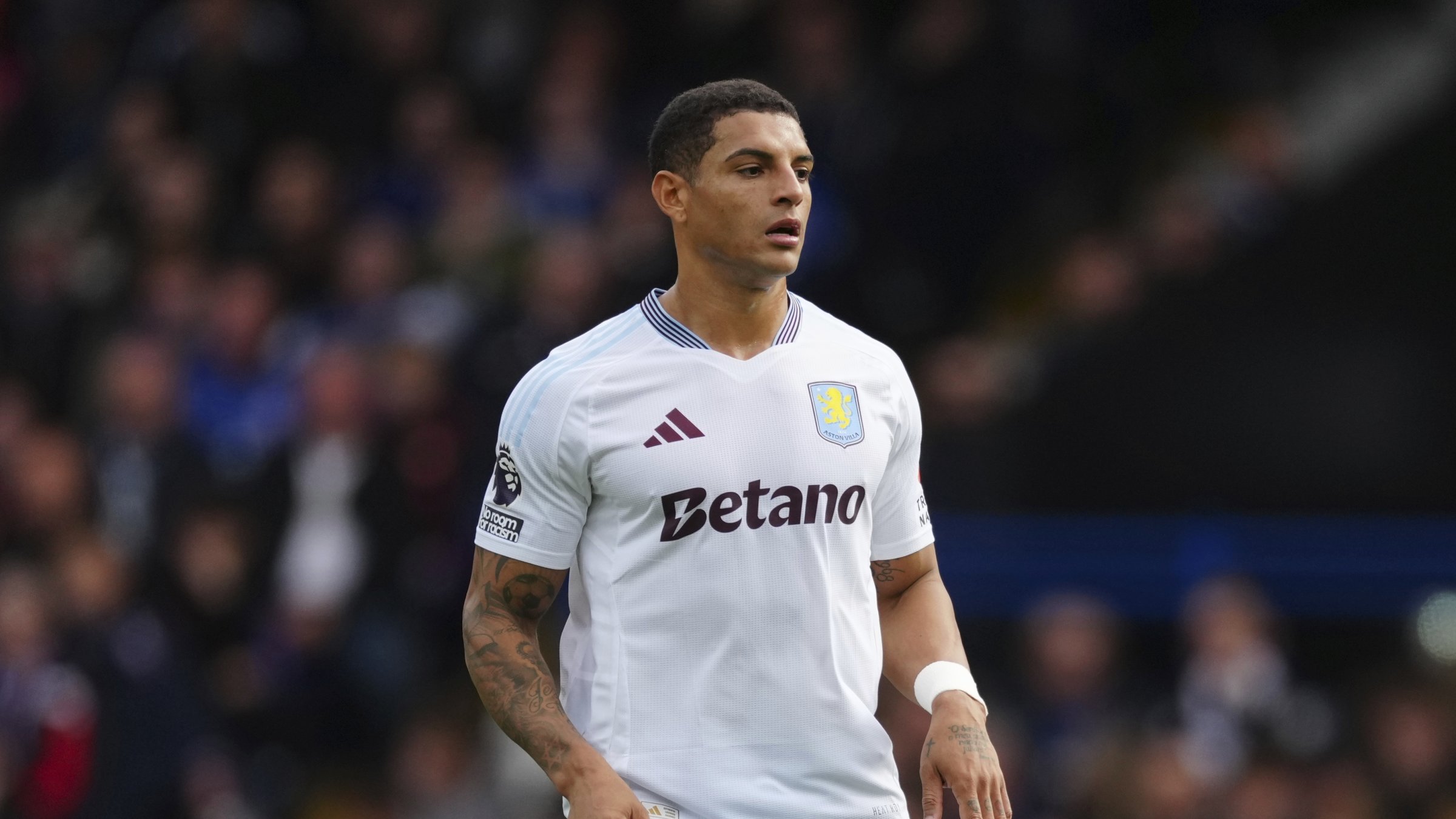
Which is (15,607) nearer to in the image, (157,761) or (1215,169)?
(157,761)

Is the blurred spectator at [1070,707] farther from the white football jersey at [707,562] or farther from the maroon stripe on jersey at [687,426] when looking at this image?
the maroon stripe on jersey at [687,426]

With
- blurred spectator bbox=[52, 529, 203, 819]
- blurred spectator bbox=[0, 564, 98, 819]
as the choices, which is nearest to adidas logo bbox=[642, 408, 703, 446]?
blurred spectator bbox=[52, 529, 203, 819]

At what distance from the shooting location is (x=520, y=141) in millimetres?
11109

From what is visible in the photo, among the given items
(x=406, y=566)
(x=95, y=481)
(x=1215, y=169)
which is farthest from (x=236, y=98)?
(x=1215, y=169)

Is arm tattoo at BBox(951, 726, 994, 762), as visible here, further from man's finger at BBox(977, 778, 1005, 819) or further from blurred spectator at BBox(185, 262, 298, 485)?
blurred spectator at BBox(185, 262, 298, 485)

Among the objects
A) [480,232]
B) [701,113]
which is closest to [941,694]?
[701,113]

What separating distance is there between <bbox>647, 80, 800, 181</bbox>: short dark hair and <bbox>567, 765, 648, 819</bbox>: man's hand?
1384 millimetres

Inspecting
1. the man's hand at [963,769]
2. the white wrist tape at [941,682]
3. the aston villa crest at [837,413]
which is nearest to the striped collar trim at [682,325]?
the aston villa crest at [837,413]

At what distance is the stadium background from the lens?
866 centimetres

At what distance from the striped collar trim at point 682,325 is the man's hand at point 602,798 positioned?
1.01 metres

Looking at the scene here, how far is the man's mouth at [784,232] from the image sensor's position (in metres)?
→ 4.40

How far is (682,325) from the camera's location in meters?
4.53

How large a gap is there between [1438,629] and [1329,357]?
1618 mm

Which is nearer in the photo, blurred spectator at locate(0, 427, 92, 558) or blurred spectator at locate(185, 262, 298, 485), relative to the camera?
blurred spectator at locate(0, 427, 92, 558)
